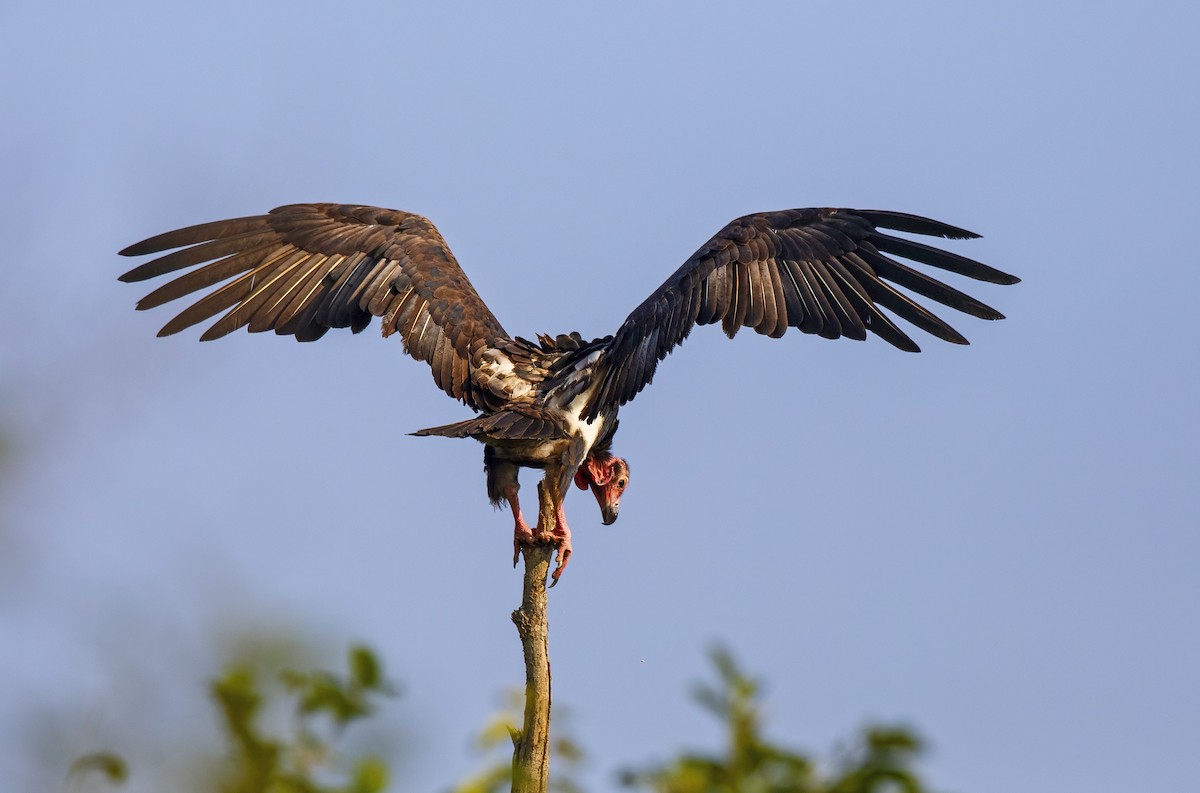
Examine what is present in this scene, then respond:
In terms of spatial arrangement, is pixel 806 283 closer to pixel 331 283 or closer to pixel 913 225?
pixel 913 225

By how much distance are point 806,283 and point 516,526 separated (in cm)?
236

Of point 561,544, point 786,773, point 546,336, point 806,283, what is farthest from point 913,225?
point 786,773

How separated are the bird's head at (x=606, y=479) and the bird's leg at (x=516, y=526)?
86 cm

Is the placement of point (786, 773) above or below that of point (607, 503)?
below

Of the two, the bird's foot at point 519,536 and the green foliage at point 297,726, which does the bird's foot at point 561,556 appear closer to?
the bird's foot at point 519,536

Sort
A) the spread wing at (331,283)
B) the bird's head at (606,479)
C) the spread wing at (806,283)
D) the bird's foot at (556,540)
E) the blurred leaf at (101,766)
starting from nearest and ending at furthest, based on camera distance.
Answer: the blurred leaf at (101,766), the bird's foot at (556,540), the spread wing at (806,283), the spread wing at (331,283), the bird's head at (606,479)

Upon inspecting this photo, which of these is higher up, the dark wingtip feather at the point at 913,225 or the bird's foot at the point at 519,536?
the dark wingtip feather at the point at 913,225

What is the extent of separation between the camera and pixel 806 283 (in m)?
8.59

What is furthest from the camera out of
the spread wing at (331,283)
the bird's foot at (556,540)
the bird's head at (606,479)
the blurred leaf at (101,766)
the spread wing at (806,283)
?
the bird's head at (606,479)

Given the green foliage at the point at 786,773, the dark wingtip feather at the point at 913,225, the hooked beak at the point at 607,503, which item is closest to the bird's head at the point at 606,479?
the hooked beak at the point at 607,503

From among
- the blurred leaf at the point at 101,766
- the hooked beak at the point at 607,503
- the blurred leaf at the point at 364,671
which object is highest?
the hooked beak at the point at 607,503

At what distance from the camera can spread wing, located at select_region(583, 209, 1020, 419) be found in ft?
26.6

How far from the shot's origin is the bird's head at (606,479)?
8.65 meters

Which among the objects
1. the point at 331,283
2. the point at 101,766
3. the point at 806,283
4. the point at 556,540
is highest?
the point at 806,283
